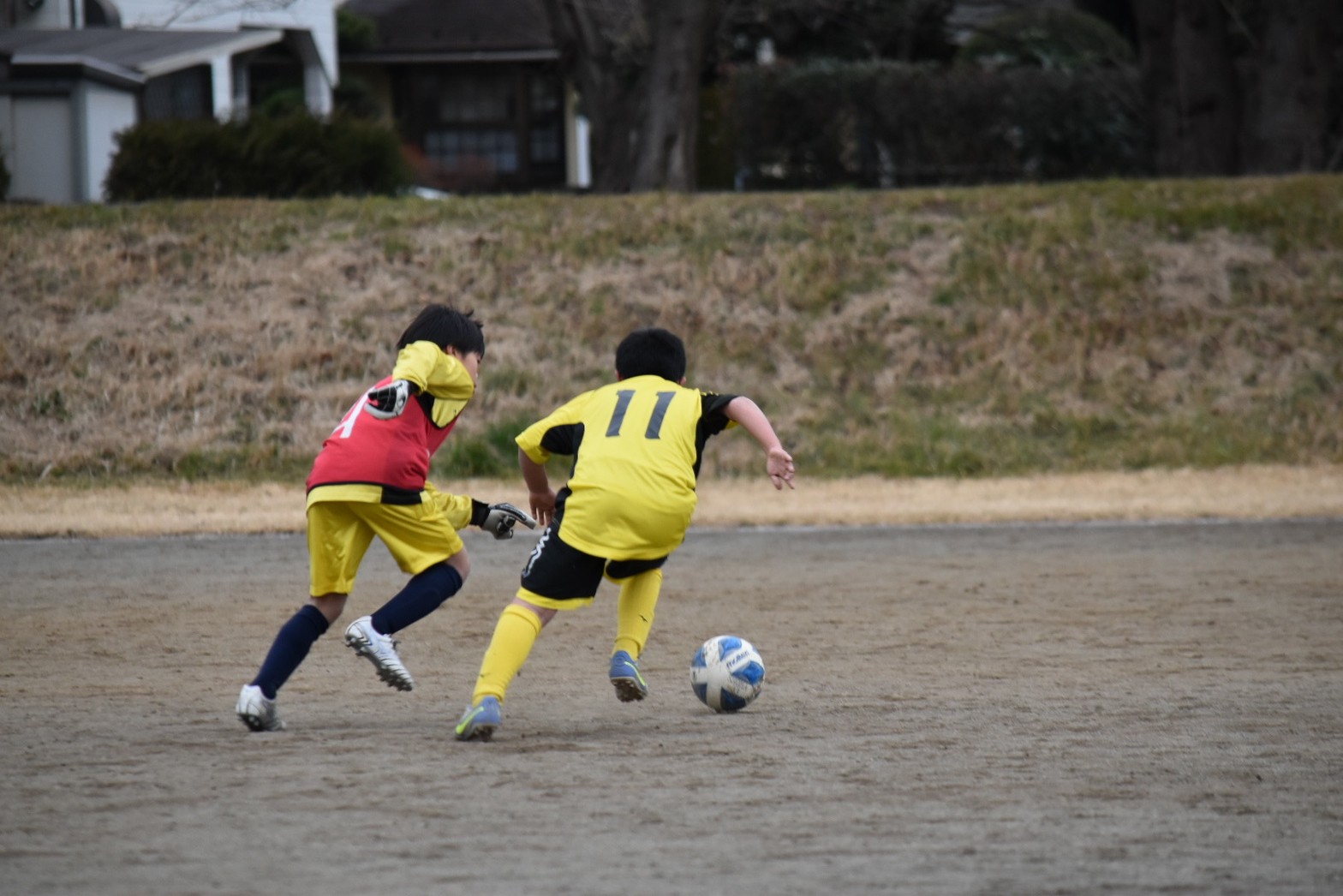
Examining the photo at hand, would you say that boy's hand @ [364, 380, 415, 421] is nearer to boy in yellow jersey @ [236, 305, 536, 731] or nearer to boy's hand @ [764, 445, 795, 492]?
boy in yellow jersey @ [236, 305, 536, 731]

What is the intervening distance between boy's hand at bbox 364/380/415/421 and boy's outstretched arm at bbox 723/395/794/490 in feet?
3.78

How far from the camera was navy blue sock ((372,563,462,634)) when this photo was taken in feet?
19.4

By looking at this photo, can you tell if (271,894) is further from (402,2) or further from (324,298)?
(402,2)

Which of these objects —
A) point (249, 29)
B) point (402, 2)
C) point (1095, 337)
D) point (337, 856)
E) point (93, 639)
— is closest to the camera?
point (337, 856)

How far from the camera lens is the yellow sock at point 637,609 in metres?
6.04

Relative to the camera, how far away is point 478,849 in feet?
13.9

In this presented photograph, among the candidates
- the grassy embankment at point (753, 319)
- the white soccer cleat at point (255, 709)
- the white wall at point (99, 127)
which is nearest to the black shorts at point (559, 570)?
the white soccer cleat at point (255, 709)

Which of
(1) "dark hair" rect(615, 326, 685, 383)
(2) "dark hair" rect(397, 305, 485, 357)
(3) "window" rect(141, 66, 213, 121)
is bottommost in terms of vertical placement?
(1) "dark hair" rect(615, 326, 685, 383)

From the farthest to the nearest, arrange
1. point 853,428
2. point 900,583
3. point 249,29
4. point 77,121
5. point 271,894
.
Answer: point 249,29 → point 77,121 → point 853,428 → point 900,583 → point 271,894

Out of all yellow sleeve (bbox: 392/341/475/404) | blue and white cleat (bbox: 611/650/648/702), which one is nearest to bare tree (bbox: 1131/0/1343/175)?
yellow sleeve (bbox: 392/341/475/404)

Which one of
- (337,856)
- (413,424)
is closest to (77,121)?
(413,424)

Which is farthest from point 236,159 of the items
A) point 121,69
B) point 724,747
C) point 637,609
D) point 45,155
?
point 724,747

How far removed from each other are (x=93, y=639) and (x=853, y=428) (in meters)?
9.00

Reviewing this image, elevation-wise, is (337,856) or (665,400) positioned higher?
(665,400)
